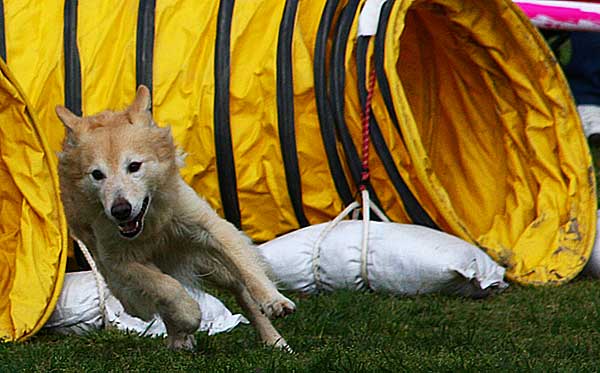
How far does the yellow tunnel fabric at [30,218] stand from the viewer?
602 cm

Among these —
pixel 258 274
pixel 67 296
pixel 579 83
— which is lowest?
pixel 579 83

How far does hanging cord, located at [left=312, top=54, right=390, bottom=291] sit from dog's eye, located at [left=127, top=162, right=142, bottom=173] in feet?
6.58

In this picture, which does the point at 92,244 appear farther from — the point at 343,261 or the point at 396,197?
the point at 396,197

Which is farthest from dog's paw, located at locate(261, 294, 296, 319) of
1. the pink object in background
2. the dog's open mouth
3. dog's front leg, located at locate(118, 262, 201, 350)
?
the pink object in background

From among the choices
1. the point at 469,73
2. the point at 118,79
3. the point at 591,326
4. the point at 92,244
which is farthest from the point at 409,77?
the point at 92,244

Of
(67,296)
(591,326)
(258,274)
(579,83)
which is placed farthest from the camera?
(579,83)

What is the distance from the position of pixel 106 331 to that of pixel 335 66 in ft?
6.71

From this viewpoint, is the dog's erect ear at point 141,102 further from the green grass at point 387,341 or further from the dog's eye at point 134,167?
the green grass at point 387,341

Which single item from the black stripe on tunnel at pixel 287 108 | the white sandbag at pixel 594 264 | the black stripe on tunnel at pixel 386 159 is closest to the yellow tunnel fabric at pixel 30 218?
the black stripe on tunnel at pixel 287 108

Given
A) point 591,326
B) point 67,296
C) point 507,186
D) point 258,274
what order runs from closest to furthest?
point 258,274, point 591,326, point 67,296, point 507,186

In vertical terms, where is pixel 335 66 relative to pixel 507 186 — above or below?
above

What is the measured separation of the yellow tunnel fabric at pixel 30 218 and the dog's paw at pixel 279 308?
1.56 m

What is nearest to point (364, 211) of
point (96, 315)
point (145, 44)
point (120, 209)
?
point (145, 44)

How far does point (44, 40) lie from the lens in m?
6.98
